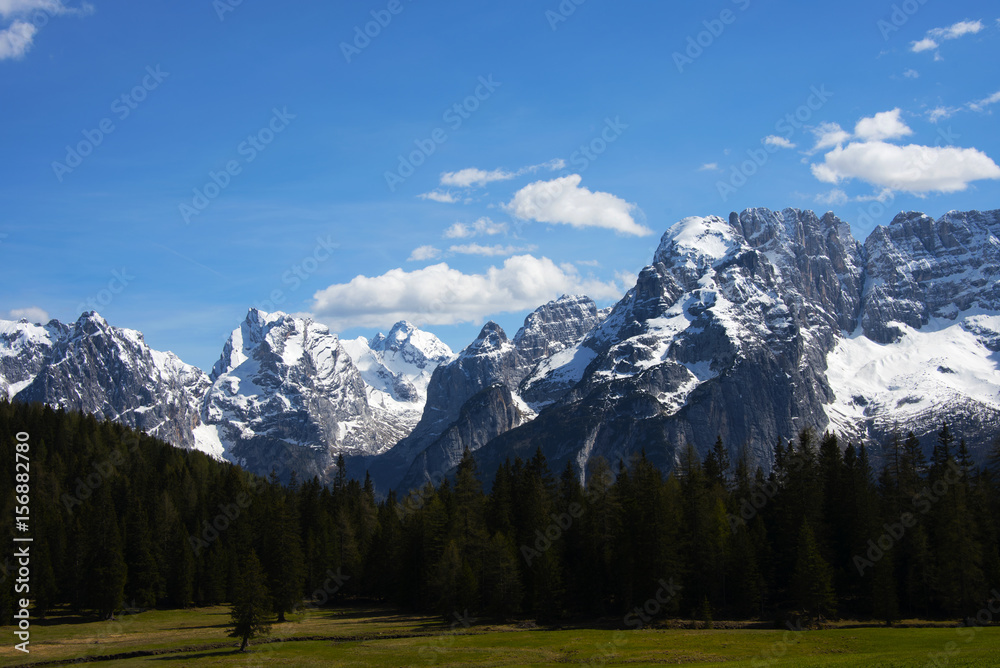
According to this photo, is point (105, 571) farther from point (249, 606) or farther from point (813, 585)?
point (813, 585)

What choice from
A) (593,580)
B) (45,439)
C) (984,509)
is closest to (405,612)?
(593,580)

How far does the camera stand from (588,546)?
10700cm

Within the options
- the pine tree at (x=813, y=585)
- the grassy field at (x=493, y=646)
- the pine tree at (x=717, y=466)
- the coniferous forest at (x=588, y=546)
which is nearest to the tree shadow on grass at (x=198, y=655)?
the grassy field at (x=493, y=646)

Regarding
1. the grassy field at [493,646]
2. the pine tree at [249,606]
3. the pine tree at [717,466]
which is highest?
the pine tree at [717,466]

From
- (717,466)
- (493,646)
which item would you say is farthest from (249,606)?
(717,466)

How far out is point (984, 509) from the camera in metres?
97.0

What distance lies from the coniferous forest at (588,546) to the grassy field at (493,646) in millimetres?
6662

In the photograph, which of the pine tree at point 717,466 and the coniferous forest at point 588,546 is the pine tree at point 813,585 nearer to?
the coniferous forest at point 588,546

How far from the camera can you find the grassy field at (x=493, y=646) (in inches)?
2448

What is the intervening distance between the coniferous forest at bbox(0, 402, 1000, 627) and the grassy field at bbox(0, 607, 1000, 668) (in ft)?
21.9

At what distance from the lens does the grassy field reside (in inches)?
2448

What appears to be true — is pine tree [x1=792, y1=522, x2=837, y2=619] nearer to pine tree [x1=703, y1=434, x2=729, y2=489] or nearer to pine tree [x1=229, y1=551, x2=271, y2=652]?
pine tree [x1=703, y1=434, x2=729, y2=489]

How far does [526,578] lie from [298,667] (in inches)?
1555

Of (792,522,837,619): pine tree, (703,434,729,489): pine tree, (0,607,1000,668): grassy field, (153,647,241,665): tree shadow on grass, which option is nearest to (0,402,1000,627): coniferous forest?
(792,522,837,619): pine tree
